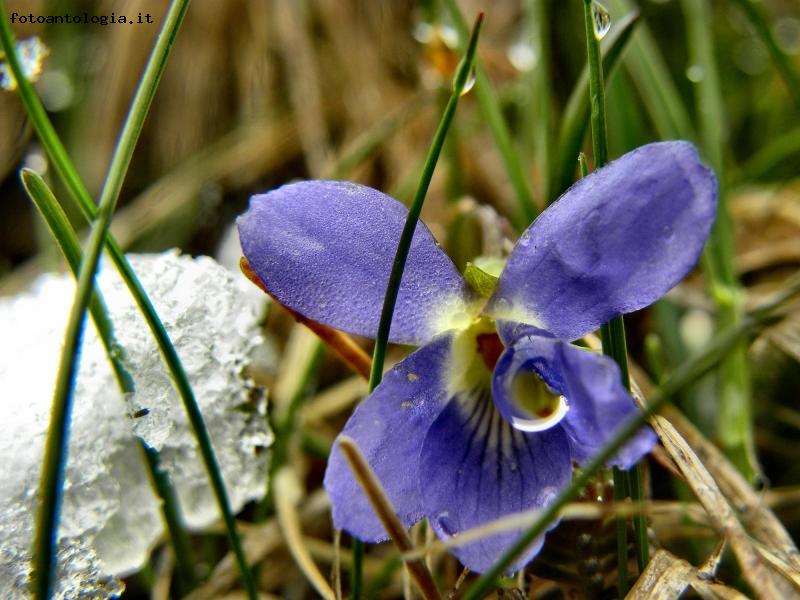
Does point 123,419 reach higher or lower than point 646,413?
higher

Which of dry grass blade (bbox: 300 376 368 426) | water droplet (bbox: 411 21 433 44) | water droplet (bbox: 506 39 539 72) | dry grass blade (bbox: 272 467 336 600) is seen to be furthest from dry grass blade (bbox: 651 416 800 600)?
water droplet (bbox: 506 39 539 72)

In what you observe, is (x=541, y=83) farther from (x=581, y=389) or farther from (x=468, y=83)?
(x=581, y=389)

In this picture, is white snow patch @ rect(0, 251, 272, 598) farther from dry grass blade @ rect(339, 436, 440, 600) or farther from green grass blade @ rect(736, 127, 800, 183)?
green grass blade @ rect(736, 127, 800, 183)

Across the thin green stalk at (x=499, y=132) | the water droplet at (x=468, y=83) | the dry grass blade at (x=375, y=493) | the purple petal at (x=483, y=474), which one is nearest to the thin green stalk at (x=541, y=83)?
the thin green stalk at (x=499, y=132)

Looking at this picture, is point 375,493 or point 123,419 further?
point 123,419

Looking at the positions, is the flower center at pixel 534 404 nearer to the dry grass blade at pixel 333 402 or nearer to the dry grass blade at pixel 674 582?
the dry grass blade at pixel 674 582

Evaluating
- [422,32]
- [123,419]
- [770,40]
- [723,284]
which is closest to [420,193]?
[123,419]
